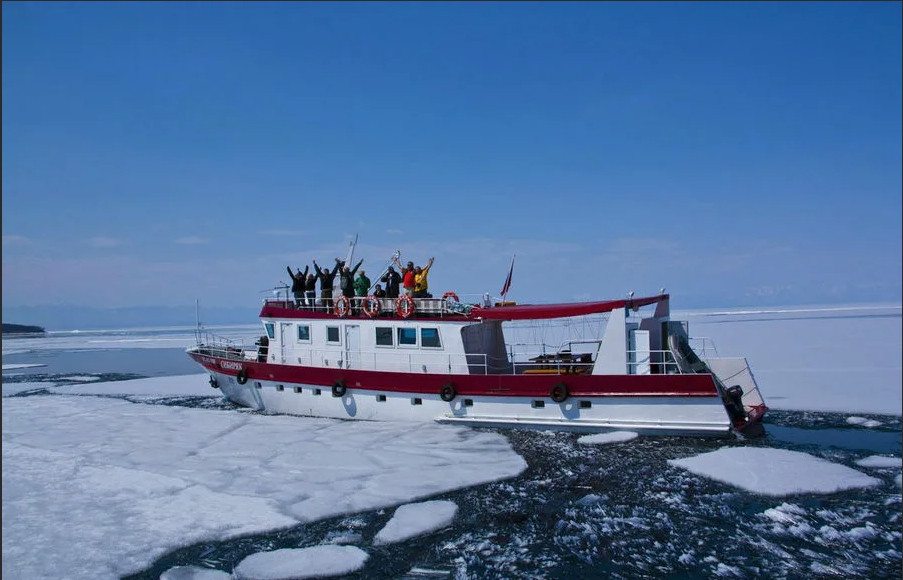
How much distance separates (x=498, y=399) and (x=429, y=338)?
8.78 ft

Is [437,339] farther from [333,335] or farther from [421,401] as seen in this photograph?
[333,335]

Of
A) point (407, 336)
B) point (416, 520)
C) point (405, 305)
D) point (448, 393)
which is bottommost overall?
point (416, 520)

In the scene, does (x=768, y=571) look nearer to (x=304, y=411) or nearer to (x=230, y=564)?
(x=230, y=564)

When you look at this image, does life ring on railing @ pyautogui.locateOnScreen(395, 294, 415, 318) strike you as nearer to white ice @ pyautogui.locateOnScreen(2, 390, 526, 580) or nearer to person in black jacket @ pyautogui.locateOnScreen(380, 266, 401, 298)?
person in black jacket @ pyautogui.locateOnScreen(380, 266, 401, 298)

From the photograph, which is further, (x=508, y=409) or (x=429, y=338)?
(x=429, y=338)

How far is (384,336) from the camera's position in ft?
54.4

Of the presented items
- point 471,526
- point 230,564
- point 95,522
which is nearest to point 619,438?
point 471,526

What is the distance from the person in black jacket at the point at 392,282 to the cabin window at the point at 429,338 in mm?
1731

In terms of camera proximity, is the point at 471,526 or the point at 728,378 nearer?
the point at 471,526

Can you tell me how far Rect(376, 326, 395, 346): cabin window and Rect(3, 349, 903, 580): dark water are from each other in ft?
21.1

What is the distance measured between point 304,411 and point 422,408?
160 inches

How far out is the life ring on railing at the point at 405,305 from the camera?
52.7ft

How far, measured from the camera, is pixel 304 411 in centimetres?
1722

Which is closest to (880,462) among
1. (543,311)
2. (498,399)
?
(543,311)
